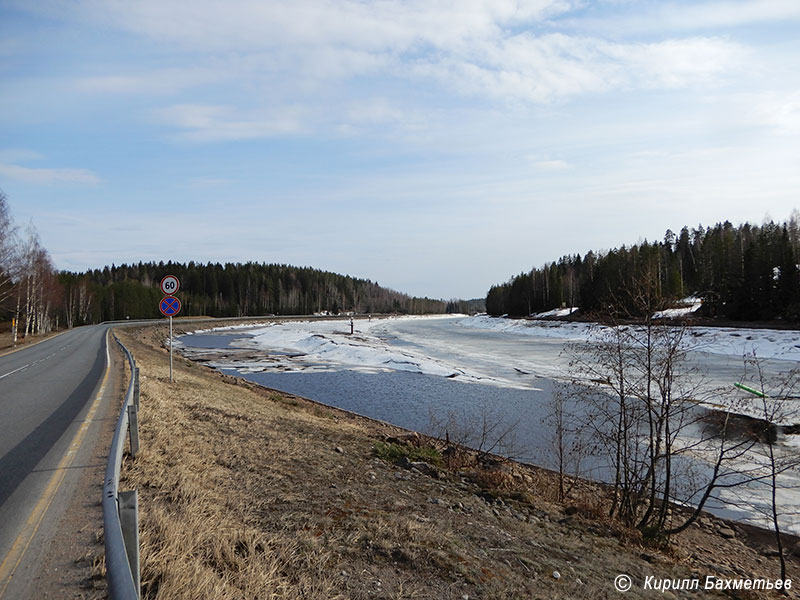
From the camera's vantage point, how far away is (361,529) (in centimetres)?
565

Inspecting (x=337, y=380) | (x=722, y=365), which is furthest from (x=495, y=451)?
(x=722, y=365)

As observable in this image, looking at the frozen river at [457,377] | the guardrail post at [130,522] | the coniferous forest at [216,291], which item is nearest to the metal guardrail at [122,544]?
the guardrail post at [130,522]

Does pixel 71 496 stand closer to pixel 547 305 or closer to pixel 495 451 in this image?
pixel 495 451

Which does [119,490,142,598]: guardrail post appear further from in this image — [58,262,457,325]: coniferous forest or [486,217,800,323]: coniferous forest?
[58,262,457,325]: coniferous forest

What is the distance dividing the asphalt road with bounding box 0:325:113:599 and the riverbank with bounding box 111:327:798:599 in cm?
94

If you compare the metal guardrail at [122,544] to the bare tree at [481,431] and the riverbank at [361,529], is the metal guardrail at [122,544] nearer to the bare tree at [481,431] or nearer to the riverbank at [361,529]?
the riverbank at [361,529]

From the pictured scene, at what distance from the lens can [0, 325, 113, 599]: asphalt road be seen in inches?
166

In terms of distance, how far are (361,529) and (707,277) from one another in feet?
260

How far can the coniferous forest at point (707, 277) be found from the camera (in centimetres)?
4647

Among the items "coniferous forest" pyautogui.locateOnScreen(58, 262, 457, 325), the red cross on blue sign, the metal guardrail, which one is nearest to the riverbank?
the metal guardrail

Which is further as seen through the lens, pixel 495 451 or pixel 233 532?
pixel 495 451

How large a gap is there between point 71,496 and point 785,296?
60.6m

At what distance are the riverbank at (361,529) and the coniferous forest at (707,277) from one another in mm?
4257

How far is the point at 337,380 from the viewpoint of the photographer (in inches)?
1021
